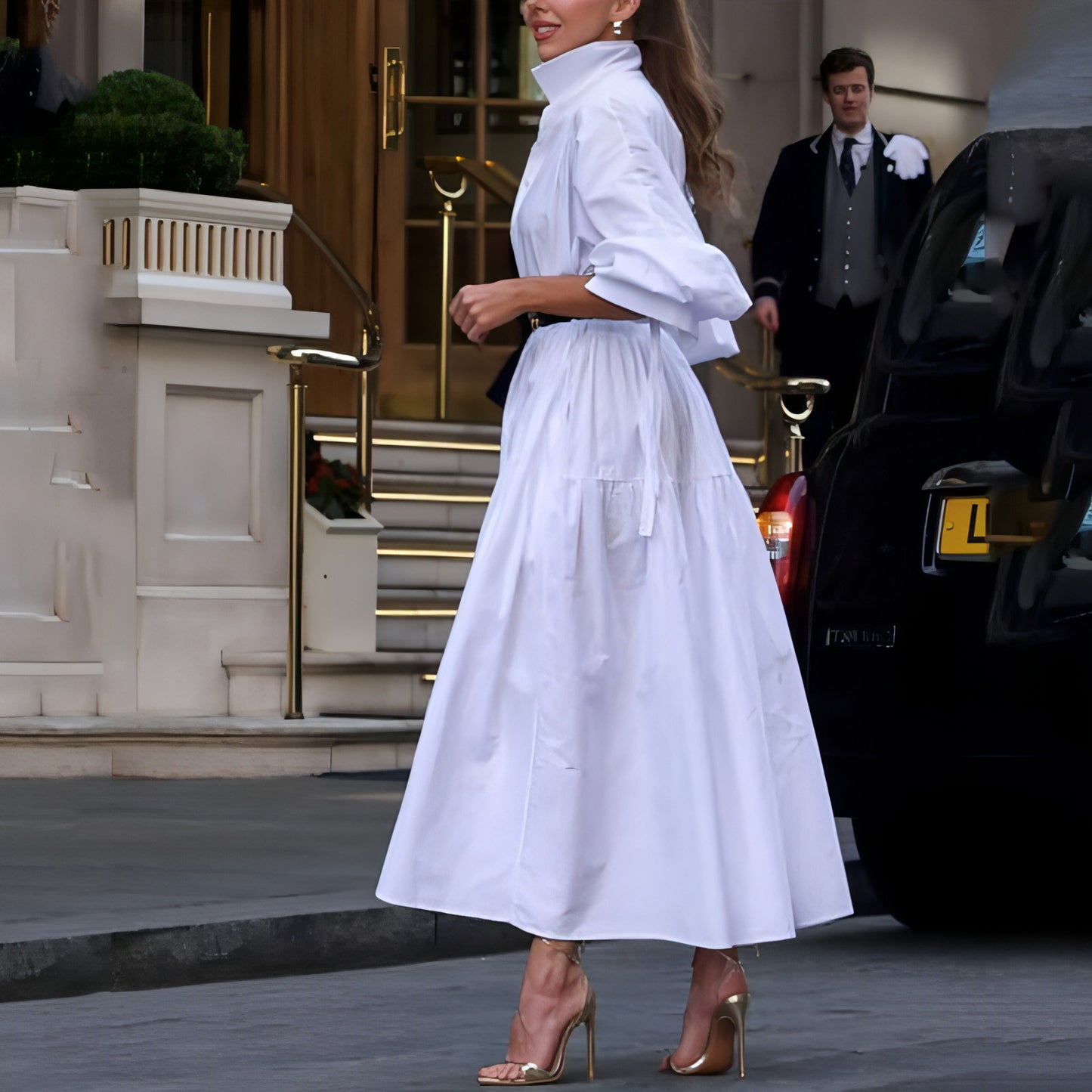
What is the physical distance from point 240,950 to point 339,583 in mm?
4948

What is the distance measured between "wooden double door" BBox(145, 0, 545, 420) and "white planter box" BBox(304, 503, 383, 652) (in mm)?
3301

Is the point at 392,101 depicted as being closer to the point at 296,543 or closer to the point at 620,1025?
the point at 296,543

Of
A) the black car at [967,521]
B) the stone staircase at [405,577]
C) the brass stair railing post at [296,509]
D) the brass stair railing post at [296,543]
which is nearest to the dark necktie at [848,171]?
the brass stair railing post at [296,509]

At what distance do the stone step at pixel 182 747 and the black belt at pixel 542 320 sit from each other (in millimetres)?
5531

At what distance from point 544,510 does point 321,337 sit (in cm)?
663

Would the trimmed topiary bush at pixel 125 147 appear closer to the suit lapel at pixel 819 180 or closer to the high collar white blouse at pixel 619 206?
the suit lapel at pixel 819 180

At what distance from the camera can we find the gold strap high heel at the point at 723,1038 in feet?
14.9

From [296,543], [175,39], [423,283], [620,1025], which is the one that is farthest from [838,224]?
[175,39]

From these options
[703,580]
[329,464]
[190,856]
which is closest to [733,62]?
[329,464]

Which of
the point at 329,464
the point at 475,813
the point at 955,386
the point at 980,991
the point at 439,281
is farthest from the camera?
the point at 439,281

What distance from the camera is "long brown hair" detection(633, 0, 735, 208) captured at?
183 inches

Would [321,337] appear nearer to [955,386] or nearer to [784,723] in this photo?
[955,386]

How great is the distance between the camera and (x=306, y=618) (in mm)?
10945

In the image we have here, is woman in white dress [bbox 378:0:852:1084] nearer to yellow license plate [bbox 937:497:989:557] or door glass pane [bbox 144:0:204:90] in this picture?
yellow license plate [bbox 937:497:989:557]
